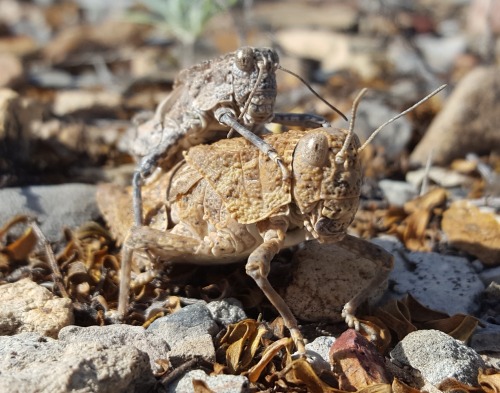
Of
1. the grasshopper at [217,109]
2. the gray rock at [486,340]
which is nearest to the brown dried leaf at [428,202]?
the grasshopper at [217,109]

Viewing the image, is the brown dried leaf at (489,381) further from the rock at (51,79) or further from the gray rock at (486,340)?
the rock at (51,79)

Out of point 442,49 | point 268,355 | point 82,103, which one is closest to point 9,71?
point 82,103

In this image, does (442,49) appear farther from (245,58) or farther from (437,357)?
(437,357)

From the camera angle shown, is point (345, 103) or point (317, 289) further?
point (345, 103)

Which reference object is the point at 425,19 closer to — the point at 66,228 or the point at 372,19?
the point at 372,19

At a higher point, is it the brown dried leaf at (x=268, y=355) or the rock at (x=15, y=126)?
the rock at (x=15, y=126)

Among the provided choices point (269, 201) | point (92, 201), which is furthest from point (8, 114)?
point (269, 201)

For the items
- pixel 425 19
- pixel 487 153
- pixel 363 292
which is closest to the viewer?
pixel 363 292
